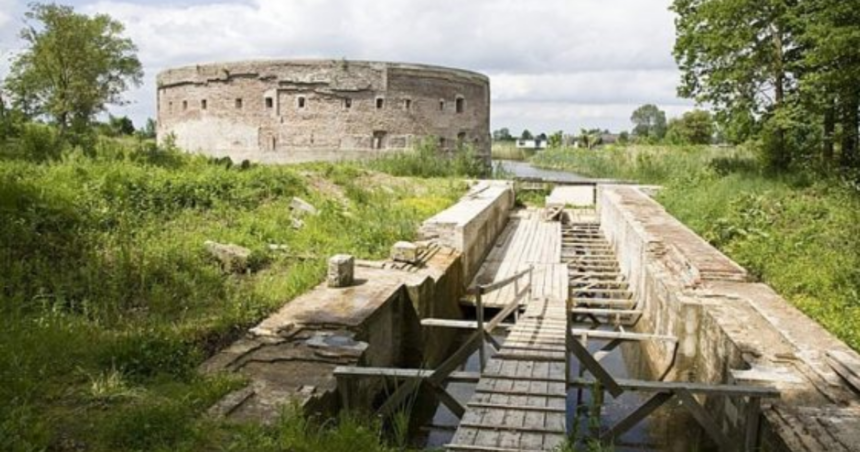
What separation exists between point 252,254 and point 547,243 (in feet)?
26.1

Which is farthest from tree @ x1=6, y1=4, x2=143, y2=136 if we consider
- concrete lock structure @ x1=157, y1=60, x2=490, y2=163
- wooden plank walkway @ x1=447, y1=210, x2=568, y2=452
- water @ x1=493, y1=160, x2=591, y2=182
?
wooden plank walkway @ x1=447, y1=210, x2=568, y2=452

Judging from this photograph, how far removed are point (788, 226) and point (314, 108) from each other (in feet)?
65.2

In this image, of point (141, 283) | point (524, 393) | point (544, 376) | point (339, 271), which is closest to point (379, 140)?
point (339, 271)

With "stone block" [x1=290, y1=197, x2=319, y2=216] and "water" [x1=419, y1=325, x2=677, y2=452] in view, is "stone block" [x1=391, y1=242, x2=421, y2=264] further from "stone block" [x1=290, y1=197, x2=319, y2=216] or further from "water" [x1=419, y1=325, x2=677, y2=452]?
"stone block" [x1=290, y1=197, x2=319, y2=216]

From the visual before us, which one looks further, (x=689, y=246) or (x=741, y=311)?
(x=689, y=246)

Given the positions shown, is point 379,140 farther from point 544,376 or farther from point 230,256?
point 544,376

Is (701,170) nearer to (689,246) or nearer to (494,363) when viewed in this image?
(689,246)

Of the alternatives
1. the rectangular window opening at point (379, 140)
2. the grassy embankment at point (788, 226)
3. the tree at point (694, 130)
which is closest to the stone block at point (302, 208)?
the grassy embankment at point (788, 226)

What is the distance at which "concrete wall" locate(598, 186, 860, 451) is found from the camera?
4.51 m

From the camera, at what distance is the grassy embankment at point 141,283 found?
4059mm

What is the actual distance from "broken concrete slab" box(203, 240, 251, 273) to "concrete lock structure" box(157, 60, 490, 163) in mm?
18901

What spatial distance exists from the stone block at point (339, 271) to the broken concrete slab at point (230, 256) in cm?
124

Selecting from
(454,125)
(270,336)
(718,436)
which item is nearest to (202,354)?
(270,336)

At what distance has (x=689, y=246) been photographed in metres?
9.75
